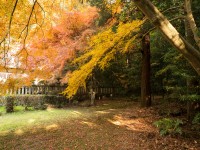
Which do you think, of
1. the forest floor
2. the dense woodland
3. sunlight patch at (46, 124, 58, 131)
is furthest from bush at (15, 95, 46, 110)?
sunlight patch at (46, 124, 58, 131)

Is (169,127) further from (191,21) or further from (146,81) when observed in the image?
(146,81)

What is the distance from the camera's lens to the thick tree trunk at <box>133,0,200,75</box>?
3.06 meters

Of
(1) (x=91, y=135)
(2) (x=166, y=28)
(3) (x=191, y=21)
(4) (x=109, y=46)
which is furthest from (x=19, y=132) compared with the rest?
(3) (x=191, y=21)

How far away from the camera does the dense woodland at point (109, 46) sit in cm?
568

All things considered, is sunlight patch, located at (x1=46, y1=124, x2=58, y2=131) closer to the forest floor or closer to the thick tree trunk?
the forest floor

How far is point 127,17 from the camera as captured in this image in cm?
924

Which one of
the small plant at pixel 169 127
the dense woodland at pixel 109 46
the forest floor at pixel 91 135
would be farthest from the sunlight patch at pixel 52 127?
the small plant at pixel 169 127

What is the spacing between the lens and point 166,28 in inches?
123

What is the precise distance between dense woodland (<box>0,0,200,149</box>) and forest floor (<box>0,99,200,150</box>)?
0.72 m

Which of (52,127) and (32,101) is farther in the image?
(32,101)

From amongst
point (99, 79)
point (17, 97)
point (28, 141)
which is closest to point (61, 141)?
point (28, 141)

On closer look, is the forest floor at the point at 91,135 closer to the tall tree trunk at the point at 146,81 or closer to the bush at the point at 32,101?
the tall tree trunk at the point at 146,81

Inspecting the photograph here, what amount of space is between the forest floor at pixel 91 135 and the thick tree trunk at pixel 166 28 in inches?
132

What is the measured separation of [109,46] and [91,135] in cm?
295
